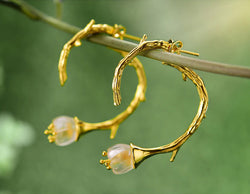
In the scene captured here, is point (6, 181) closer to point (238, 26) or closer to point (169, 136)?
point (169, 136)

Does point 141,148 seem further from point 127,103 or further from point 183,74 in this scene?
point 127,103

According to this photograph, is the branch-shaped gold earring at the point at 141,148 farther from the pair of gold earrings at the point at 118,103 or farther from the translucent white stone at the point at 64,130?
the translucent white stone at the point at 64,130

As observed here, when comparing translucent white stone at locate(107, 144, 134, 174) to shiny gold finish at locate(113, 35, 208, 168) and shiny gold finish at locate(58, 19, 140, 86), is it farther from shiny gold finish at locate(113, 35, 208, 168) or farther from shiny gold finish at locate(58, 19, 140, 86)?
shiny gold finish at locate(58, 19, 140, 86)

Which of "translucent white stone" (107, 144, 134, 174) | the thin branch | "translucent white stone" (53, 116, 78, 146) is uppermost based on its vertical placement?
the thin branch

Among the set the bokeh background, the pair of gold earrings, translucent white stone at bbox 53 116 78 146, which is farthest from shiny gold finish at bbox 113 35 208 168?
the bokeh background

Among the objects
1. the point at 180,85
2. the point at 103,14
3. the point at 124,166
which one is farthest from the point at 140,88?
the point at 103,14
